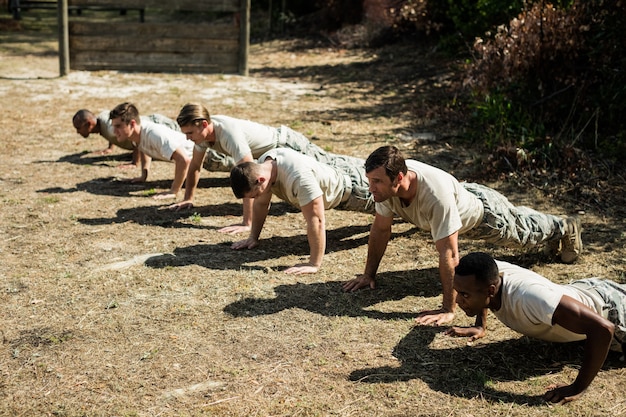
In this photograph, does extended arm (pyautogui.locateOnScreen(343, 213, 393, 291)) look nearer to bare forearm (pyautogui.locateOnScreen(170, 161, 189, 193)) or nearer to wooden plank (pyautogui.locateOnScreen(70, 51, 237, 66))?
bare forearm (pyautogui.locateOnScreen(170, 161, 189, 193))

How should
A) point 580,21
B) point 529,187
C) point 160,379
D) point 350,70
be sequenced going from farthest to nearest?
point 350,70
point 580,21
point 529,187
point 160,379

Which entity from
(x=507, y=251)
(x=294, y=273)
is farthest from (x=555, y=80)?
(x=294, y=273)

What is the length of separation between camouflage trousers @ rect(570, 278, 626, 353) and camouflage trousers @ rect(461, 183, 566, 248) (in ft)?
3.63

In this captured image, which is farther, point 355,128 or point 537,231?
point 355,128

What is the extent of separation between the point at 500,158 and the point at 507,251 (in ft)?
7.56

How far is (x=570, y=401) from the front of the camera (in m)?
3.92

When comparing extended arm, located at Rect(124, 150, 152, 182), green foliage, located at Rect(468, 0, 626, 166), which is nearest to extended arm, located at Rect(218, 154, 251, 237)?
extended arm, located at Rect(124, 150, 152, 182)

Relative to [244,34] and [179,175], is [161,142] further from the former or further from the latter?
[244,34]

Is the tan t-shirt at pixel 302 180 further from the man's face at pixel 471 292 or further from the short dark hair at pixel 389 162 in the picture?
the man's face at pixel 471 292

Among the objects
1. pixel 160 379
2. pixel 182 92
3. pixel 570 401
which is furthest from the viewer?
pixel 182 92

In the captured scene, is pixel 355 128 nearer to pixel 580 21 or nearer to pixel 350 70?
pixel 580 21

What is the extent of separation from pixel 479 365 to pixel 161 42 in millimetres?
10828

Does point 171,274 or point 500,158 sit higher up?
point 500,158

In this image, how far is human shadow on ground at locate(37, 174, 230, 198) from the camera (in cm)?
779
